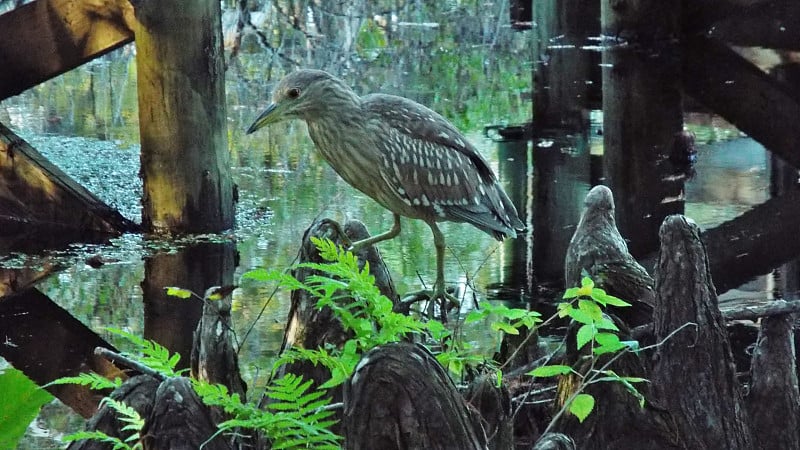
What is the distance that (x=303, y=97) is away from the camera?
14.4ft

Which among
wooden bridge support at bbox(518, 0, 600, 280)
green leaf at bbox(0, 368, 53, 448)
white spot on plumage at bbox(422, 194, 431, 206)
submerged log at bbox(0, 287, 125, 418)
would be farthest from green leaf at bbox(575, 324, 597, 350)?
wooden bridge support at bbox(518, 0, 600, 280)

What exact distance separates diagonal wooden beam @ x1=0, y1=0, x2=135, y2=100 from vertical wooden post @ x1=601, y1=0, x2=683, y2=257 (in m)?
3.24

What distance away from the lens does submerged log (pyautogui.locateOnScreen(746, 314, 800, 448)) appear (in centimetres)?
338

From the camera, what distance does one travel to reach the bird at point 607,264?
3475 millimetres

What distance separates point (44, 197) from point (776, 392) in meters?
5.38

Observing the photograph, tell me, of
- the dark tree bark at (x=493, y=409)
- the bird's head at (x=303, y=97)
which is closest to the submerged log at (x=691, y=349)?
the dark tree bark at (x=493, y=409)

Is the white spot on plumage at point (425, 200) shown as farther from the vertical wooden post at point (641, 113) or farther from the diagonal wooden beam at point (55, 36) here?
the diagonal wooden beam at point (55, 36)

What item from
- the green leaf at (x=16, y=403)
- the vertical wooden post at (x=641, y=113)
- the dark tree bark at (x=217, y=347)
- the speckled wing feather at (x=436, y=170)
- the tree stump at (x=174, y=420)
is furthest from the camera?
the vertical wooden post at (x=641, y=113)

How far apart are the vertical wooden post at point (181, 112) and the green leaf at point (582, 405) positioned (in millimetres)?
4601

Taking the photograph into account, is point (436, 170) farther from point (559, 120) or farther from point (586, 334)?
point (559, 120)

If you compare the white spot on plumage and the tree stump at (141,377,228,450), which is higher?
the white spot on plumage

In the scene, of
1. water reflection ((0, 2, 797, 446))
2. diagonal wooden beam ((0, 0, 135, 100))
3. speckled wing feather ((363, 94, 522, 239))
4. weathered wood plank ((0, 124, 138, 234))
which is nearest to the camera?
speckled wing feather ((363, 94, 522, 239))

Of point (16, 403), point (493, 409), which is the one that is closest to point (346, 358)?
point (493, 409)

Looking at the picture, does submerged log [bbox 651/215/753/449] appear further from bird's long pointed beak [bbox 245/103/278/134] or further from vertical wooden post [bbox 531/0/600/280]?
vertical wooden post [bbox 531/0/600/280]
